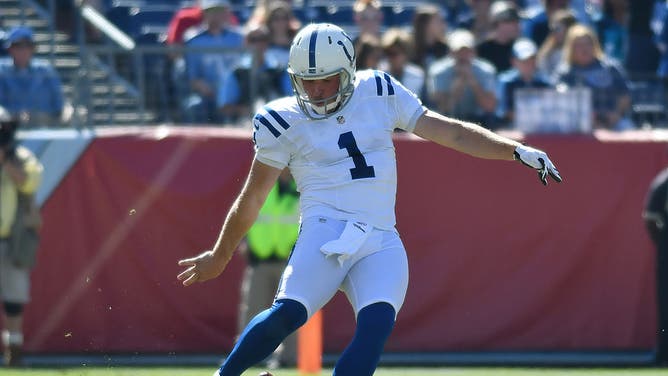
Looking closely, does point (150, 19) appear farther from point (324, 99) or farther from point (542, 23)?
point (324, 99)

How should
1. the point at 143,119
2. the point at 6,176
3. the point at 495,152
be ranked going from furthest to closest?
the point at 143,119
the point at 6,176
the point at 495,152

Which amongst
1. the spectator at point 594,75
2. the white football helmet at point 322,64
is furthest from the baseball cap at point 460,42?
the white football helmet at point 322,64

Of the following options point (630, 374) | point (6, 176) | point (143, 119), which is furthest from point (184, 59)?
point (630, 374)

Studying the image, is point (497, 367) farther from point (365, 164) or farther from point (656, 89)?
point (365, 164)

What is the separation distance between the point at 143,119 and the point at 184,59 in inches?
30.6

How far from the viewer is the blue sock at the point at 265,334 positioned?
598cm

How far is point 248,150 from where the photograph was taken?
37.2ft

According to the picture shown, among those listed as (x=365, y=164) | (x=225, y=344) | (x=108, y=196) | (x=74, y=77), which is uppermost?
(x=365, y=164)

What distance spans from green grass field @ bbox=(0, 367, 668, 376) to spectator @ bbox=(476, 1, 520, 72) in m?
3.10

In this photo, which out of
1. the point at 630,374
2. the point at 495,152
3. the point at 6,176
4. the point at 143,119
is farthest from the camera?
the point at 143,119

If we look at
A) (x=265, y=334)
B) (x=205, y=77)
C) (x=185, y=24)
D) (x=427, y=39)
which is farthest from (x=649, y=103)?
(x=265, y=334)

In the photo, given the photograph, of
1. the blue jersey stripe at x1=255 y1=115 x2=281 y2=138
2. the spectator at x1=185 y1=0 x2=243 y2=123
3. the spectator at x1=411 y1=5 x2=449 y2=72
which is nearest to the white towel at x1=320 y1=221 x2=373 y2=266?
the blue jersey stripe at x1=255 y1=115 x2=281 y2=138

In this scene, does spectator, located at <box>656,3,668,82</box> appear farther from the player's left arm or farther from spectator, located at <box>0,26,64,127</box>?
the player's left arm

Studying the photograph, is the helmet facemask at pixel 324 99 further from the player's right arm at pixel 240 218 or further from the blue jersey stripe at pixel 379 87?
the player's right arm at pixel 240 218
